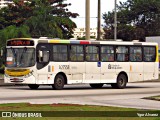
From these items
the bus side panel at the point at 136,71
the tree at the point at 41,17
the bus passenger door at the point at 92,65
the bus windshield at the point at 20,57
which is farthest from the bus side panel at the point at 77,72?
the tree at the point at 41,17

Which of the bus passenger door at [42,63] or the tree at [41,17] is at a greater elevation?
the tree at [41,17]

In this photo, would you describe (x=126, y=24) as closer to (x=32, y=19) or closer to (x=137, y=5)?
(x=137, y=5)

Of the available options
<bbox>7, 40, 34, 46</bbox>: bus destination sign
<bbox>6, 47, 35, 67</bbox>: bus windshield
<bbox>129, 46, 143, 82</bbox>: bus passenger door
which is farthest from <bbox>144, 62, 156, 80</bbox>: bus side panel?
<bbox>7, 40, 34, 46</bbox>: bus destination sign

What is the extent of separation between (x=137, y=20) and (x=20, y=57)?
232 ft

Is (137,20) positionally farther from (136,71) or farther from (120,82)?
(120,82)

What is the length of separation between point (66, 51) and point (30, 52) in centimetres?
219

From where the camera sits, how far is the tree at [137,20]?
311ft

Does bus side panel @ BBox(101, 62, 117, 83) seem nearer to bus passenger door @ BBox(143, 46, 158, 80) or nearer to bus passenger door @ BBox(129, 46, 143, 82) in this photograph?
bus passenger door @ BBox(129, 46, 143, 82)

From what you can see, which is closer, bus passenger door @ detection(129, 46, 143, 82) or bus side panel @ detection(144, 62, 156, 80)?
bus passenger door @ detection(129, 46, 143, 82)

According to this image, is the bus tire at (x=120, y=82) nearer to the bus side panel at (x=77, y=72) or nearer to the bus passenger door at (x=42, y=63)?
the bus side panel at (x=77, y=72)

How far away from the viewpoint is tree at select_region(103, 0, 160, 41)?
311ft

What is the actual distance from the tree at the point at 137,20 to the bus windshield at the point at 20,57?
6231 centimetres

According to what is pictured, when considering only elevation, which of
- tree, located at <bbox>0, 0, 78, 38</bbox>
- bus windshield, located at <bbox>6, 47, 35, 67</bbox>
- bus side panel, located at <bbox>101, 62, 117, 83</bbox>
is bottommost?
bus side panel, located at <bbox>101, 62, 117, 83</bbox>

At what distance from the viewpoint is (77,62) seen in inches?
1330
